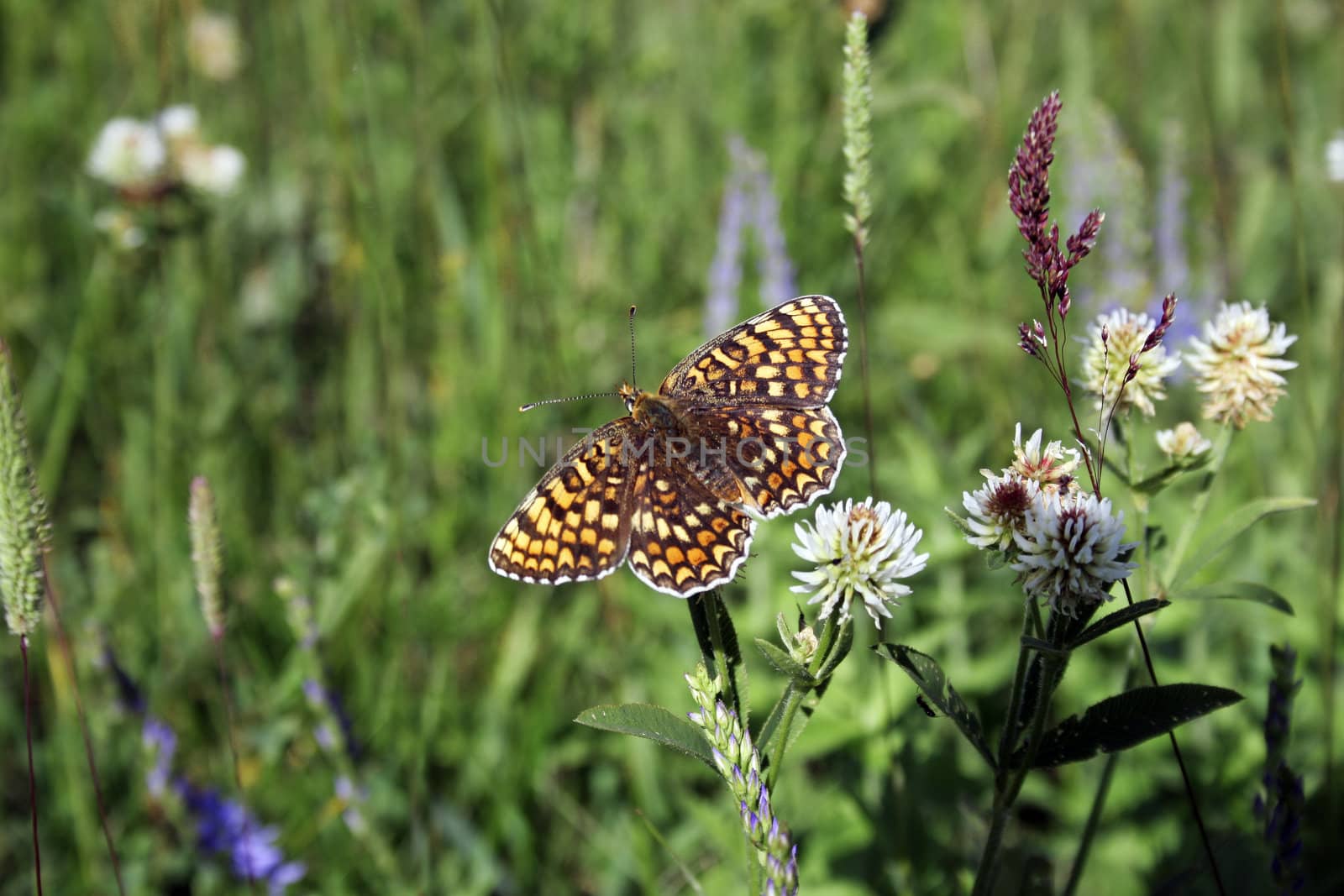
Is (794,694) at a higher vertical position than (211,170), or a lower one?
lower

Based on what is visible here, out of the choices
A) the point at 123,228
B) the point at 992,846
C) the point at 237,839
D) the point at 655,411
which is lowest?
the point at 237,839

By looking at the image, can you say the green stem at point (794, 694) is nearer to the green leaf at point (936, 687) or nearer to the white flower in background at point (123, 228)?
the green leaf at point (936, 687)

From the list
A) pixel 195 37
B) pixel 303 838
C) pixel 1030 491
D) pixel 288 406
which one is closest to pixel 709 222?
pixel 288 406

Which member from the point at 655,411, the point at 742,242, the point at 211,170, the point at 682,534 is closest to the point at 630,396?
the point at 655,411

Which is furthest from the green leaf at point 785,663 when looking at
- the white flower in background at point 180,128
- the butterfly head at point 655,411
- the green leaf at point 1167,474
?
the white flower in background at point 180,128

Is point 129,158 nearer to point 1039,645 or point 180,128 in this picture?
point 180,128

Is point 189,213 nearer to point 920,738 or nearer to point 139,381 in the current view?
point 139,381
